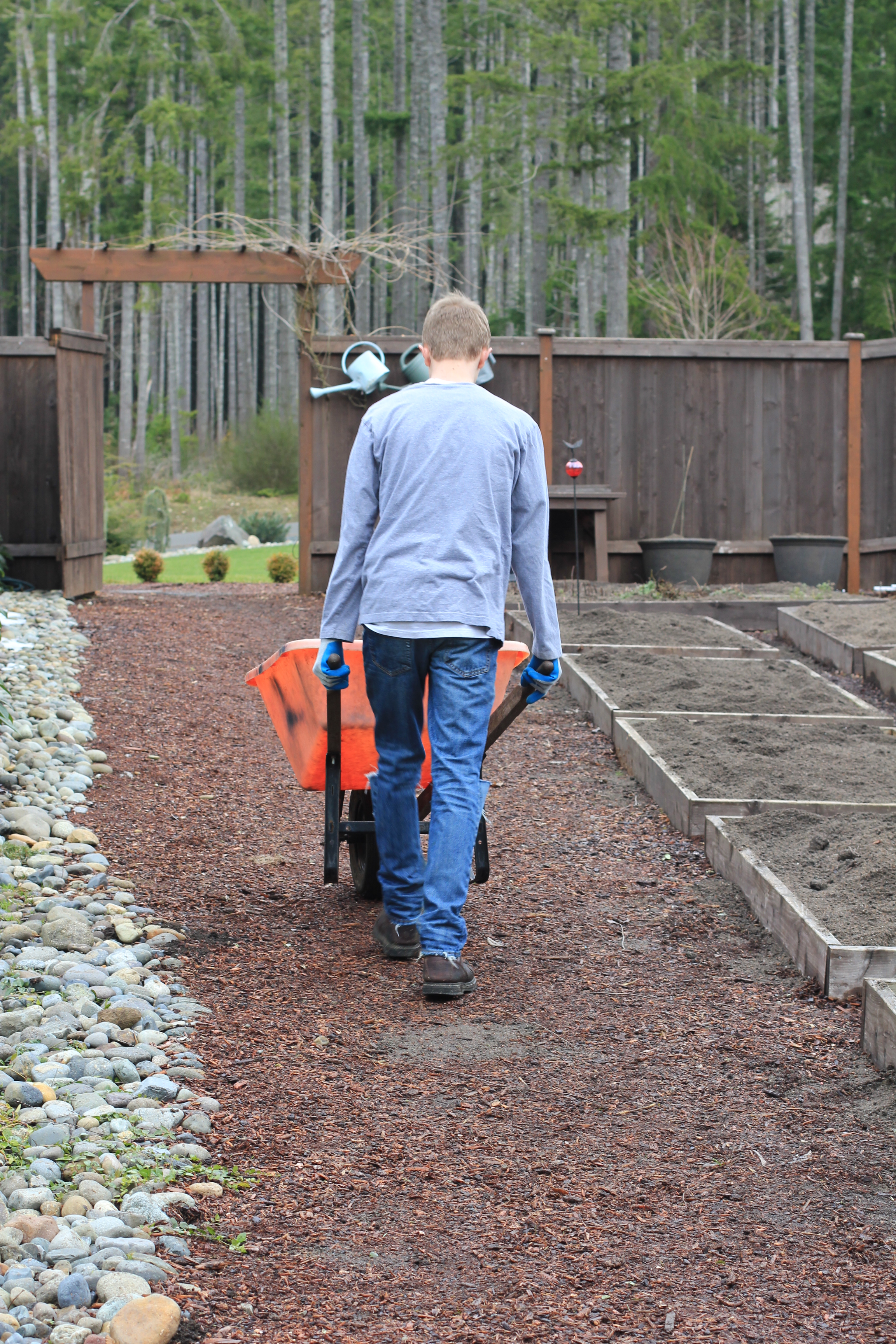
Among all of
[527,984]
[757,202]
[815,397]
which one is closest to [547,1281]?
[527,984]

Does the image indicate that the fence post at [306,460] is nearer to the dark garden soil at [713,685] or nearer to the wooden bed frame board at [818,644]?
the wooden bed frame board at [818,644]

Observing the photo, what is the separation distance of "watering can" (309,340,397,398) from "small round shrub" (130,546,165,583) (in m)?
3.18

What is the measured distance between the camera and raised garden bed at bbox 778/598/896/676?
27.0 feet

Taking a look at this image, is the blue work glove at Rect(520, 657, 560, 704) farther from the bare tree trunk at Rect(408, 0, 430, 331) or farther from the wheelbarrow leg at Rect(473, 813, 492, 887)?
the bare tree trunk at Rect(408, 0, 430, 331)

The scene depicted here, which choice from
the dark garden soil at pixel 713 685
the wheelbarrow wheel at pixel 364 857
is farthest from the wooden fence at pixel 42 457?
the wheelbarrow wheel at pixel 364 857

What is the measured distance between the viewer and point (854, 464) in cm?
1170

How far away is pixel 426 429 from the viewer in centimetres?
335

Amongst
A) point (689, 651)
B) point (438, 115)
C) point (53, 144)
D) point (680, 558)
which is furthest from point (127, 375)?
point (689, 651)

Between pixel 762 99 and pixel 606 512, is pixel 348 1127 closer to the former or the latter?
pixel 606 512

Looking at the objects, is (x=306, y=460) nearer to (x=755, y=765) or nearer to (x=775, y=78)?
(x=755, y=765)

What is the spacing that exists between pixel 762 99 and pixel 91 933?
39191 millimetres

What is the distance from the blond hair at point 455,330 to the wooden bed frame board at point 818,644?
5.19 metres

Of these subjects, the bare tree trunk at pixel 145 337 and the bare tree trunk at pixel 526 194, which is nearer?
the bare tree trunk at pixel 526 194

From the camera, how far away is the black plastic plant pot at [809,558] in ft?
36.7
